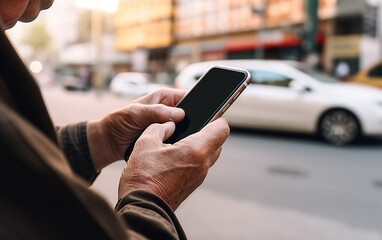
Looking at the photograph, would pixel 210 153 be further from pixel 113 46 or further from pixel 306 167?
pixel 113 46

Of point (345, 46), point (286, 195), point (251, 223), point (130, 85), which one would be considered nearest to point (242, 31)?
point (345, 46)

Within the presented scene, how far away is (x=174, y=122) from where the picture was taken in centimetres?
117

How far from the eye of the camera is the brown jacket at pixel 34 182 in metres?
0.50

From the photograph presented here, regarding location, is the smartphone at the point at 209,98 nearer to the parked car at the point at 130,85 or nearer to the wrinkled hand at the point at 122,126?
the wrinkled hand at the point at 122,126

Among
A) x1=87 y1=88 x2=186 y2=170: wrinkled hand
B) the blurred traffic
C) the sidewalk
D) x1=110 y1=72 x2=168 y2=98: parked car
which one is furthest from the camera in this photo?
x1=110 y1=72 x2=168 y2=98: parked car

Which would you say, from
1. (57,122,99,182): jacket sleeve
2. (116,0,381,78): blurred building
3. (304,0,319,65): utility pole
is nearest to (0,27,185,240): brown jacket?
(57,122,99,182): jacket sleeve

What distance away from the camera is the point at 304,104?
8.14 metres

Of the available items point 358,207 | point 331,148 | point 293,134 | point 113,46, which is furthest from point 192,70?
point 113,46

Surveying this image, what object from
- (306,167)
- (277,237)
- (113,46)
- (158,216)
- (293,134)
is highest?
(158,216)

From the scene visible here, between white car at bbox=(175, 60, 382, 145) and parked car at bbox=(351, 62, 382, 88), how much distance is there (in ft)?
6.09

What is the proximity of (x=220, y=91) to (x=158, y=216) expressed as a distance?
0.58 meters

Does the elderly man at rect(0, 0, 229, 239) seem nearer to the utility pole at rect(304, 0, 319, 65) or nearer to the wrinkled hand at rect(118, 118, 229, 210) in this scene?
the wrinkled hand at rect(118, 118, 229, 210)

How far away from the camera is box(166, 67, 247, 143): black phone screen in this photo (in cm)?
112

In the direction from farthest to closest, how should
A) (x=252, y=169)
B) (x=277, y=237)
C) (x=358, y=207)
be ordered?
(x=252, y=169) < (x=358, y=207) < (x=277, y=237)
